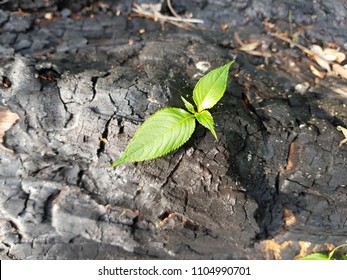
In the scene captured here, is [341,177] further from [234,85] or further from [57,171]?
[57,171]

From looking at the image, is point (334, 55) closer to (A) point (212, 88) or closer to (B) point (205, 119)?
(A) point (212, 88)

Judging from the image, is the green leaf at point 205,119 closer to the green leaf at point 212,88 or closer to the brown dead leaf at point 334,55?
the green leaf at point 212,88

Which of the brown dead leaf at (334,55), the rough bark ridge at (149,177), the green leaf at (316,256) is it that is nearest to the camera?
the rough bark ridge at (149,177)

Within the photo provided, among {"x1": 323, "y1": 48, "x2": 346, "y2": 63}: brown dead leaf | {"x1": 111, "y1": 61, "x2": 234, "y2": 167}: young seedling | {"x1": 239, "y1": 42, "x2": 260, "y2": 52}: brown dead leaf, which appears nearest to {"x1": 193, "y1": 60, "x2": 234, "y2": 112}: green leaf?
{"x1": 111, "y1": 61, "x2": 234, "y2": 167}: young seedling

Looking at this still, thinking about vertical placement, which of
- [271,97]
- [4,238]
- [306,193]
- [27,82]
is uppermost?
[27,82]

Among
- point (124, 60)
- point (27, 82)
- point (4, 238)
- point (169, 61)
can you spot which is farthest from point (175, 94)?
point (4, 238)

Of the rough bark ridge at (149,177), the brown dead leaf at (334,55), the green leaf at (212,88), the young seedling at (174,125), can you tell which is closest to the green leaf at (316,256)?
the rough bark ridge at (149,177)

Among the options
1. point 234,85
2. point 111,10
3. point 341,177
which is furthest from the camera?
point 111,10
